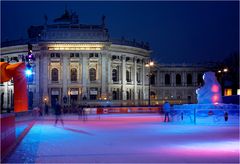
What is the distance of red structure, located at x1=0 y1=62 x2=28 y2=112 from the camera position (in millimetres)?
23328

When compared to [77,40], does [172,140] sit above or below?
below

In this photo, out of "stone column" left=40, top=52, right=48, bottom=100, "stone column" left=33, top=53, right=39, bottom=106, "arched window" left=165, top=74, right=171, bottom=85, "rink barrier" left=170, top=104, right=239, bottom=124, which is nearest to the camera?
"rink barrier" left=170, top=104, right=239, bottom=124

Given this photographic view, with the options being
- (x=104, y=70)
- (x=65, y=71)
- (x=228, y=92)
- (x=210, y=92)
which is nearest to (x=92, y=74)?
(x=104, y=70)

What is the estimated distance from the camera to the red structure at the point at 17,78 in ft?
76.5

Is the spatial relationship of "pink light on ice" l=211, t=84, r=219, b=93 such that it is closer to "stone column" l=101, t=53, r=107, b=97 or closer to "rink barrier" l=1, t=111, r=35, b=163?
"rink barrier" l=1, t=111, r=35, b=163

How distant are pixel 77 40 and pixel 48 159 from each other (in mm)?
93815

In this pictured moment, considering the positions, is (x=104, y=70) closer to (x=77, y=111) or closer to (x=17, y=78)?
(x=77, y=111)

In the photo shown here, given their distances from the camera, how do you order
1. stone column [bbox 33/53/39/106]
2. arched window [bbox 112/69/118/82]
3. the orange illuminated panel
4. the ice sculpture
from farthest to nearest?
arched window [bbox 112/69/118/82], stone column [bbox 33/53/39/106], the orange illuminated panel, the ice sculpture

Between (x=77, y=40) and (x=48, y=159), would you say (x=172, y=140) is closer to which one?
(x=48, y=159)

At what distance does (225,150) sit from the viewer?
57.9ft

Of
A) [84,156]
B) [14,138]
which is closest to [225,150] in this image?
[84,156]

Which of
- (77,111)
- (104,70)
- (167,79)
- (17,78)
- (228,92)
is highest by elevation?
(104,70)

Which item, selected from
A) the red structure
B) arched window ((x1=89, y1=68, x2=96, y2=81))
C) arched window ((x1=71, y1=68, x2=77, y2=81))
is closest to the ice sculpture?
the red structure

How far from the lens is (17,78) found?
85.8ft
